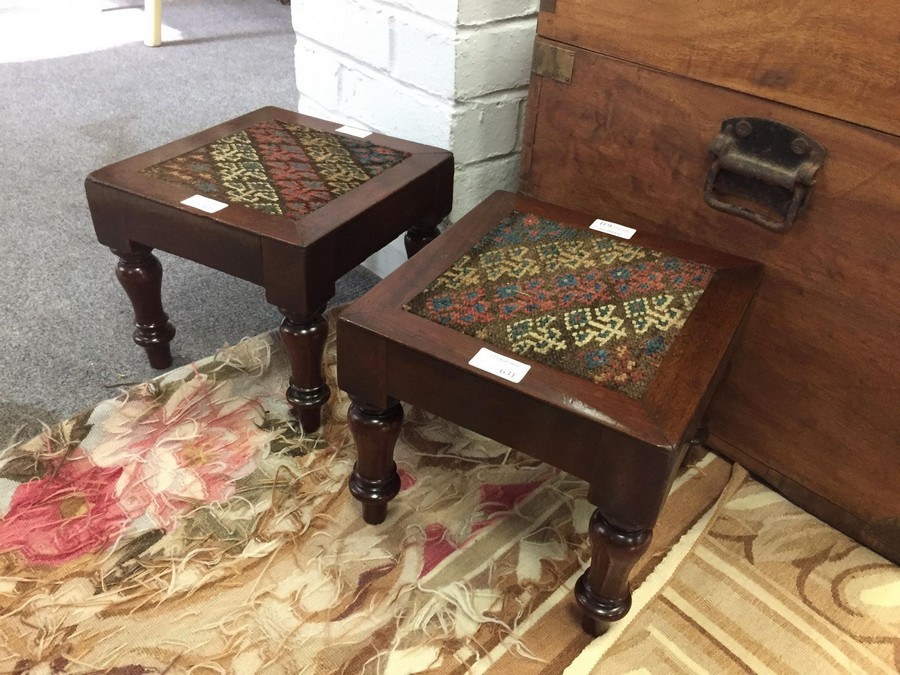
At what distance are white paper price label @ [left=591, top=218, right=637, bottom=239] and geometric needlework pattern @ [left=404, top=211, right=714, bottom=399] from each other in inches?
0.6

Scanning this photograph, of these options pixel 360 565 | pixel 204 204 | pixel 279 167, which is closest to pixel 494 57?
pixel 279 167

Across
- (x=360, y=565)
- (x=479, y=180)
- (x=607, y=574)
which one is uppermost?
(x=479, y=180)

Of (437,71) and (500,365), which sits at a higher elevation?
(437,71)

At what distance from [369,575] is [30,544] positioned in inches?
14.5

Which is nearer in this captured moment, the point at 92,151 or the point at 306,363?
the point at 306,363

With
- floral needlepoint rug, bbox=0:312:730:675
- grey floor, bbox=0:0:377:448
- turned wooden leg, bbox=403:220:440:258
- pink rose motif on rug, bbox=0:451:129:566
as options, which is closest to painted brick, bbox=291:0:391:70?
turned wooden leg, bbox=403:220:440:258

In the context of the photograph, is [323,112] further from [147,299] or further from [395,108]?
[147,299]

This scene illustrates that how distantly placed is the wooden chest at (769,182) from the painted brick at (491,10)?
0.11 metres

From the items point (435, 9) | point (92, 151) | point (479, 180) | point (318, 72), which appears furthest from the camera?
point (92, 151)

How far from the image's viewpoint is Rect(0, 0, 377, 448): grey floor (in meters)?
1.06

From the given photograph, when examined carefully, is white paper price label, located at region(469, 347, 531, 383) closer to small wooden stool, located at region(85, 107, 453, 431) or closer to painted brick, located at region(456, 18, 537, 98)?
small wooden stool, located at region(85, 107, 453, 431)

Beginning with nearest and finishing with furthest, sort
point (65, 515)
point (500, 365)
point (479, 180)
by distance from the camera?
point (500, 365) → point (65, 515) → point (479, 180)

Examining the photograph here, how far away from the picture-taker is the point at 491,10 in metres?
0.94

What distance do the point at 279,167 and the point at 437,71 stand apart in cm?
25
